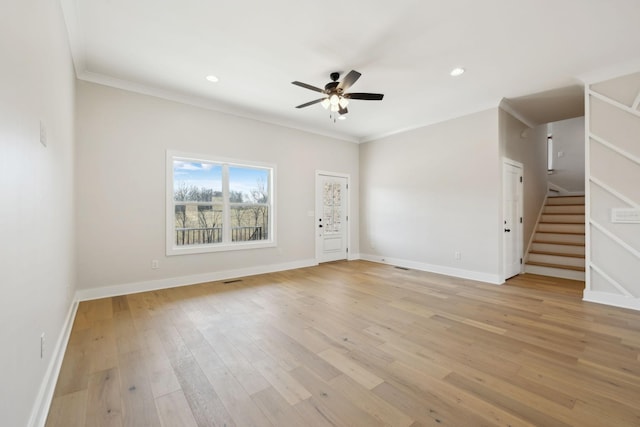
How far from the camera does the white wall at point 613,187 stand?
11.0 ft

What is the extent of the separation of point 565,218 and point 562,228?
0.40 meters

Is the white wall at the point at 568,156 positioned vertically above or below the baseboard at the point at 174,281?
above

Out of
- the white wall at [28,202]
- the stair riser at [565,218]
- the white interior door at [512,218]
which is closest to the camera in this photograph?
the white wall at [28,202]

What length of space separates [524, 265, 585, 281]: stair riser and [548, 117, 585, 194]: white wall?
11.0 ft

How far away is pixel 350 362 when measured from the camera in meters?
2.15

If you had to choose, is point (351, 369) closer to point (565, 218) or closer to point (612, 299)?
point (612, 299)

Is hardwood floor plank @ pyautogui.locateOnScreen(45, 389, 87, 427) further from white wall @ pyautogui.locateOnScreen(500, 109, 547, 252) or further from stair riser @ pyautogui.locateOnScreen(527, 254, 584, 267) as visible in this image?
stair riser @ pyautogui.locateOnScreen(527, 254, 584, 267)

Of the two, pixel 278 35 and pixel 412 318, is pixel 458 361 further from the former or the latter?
pixel 278 35

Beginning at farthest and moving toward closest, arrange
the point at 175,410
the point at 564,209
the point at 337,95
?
the point at 564,209
the point at 337,95
the point at 175,410

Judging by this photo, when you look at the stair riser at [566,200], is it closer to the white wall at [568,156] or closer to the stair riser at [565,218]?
the stair riser at [565,218]

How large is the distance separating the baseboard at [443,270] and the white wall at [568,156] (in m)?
4.63

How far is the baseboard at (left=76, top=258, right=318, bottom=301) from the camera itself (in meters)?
3.63

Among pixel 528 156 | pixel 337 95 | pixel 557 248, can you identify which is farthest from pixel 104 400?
pixel 528 156

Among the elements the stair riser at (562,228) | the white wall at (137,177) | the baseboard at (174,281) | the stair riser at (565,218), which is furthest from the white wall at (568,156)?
the white wall at (137,177)
